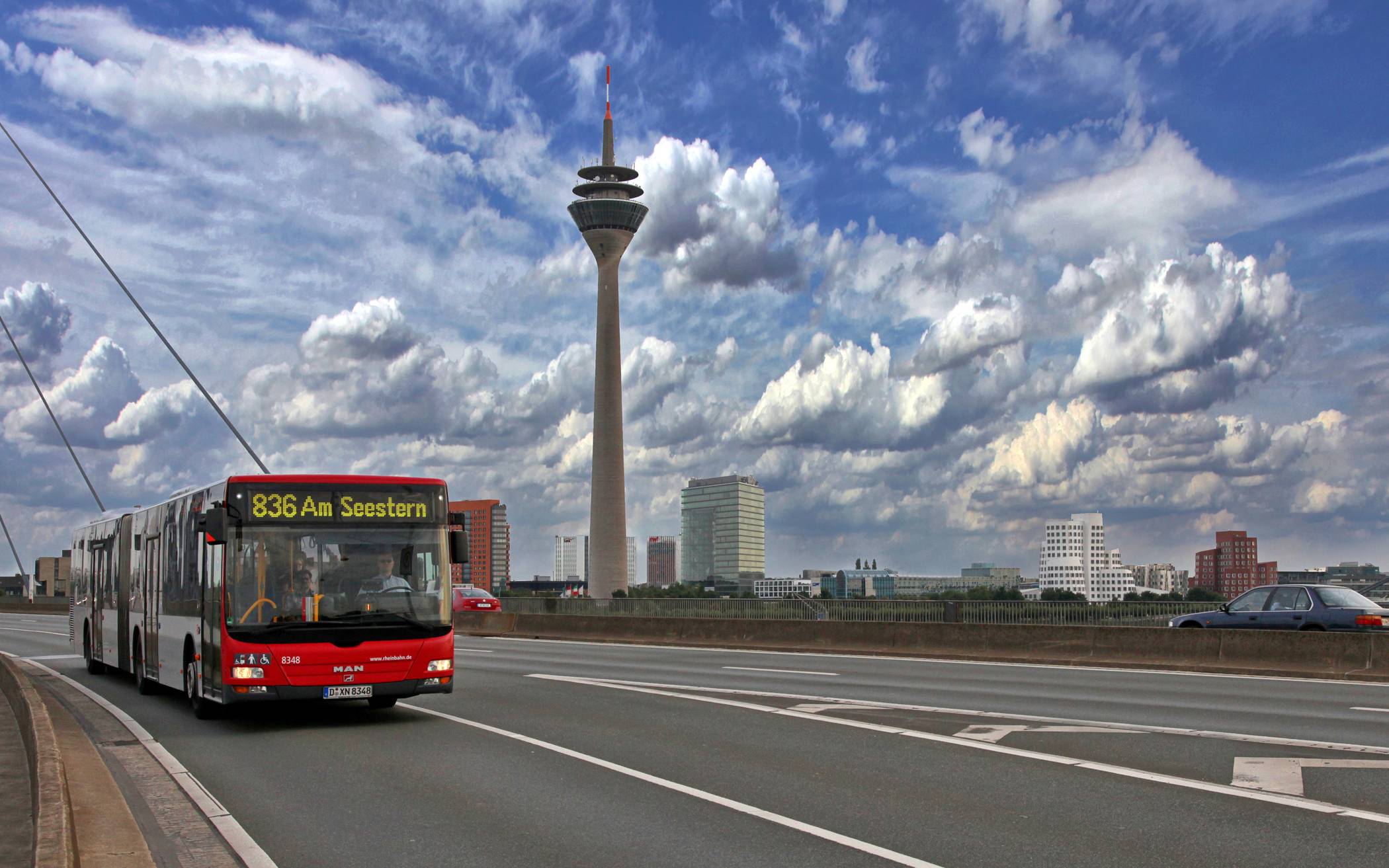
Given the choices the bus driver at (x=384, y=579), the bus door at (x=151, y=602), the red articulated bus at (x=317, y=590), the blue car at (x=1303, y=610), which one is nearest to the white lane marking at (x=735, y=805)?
the red articulated bus at (x=317, y=590)

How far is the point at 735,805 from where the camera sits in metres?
8.45

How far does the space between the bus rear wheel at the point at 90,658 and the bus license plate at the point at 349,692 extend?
430 inches

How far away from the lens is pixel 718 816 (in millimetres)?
8094

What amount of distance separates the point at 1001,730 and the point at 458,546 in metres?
6.41

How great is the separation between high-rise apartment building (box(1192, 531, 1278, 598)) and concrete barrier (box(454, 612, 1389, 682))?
35656mm

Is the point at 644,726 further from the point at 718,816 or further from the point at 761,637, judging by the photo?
the point at 761,637

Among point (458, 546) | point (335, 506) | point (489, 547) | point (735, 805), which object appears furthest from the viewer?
point (489, 547)

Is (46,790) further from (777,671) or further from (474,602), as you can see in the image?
(474,602)

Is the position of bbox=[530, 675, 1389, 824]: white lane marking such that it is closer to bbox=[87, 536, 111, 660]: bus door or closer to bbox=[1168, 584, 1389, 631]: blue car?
bbox=[1168, 584, 1389, 631]: blue car

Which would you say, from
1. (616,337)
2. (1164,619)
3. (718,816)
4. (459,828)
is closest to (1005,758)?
(718,816)

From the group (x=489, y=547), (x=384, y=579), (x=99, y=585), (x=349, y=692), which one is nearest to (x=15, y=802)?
(x=349, y=692)

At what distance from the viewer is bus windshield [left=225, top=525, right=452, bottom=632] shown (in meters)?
13.1

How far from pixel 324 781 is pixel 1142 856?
6.33 metres

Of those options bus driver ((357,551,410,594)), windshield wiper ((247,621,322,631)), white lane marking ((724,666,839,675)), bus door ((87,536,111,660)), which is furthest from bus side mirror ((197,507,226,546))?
white lane marking ((724,666,839,675))
